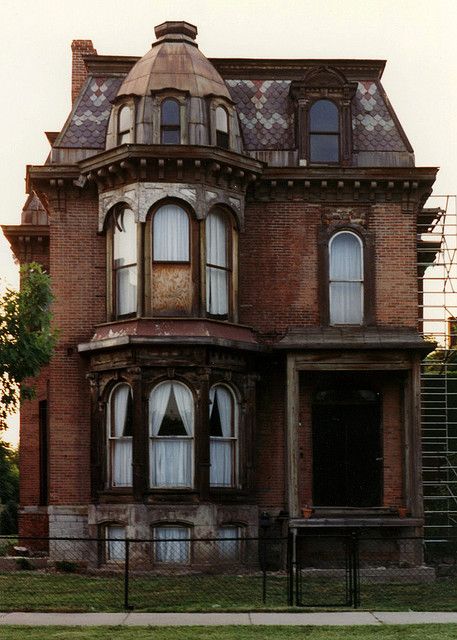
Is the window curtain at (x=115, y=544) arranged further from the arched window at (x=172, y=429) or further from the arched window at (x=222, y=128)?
the arched window at (x=222, y=128)

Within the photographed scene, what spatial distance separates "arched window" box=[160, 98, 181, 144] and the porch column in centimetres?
520

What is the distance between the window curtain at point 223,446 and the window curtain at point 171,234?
2912mm

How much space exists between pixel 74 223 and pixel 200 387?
4.81 m

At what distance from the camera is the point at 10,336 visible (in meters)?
24.8

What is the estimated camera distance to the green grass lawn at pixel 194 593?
19906mm

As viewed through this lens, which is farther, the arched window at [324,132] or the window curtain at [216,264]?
the arched window at [324,132]

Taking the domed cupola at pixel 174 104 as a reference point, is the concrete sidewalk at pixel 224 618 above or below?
below

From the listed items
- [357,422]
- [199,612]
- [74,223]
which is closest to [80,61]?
[74,223]

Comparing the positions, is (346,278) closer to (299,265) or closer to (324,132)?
(299,265)

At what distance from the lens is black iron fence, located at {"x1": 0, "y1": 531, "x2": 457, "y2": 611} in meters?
20.9

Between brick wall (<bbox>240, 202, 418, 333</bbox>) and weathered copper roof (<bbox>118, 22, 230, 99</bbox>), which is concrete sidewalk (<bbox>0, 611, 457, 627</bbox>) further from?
weathered copper roof (<bbox>118, 22, 230, 99</bbox>)

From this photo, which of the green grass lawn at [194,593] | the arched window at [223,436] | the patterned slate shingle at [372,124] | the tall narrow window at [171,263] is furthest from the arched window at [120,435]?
the patterned slate shingle at [372,124]

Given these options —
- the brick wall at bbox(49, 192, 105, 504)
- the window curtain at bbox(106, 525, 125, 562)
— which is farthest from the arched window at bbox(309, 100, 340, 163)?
the window curtain at bbox(106, 525, 125, 562)

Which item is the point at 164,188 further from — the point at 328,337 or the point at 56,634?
the point at 56,634
